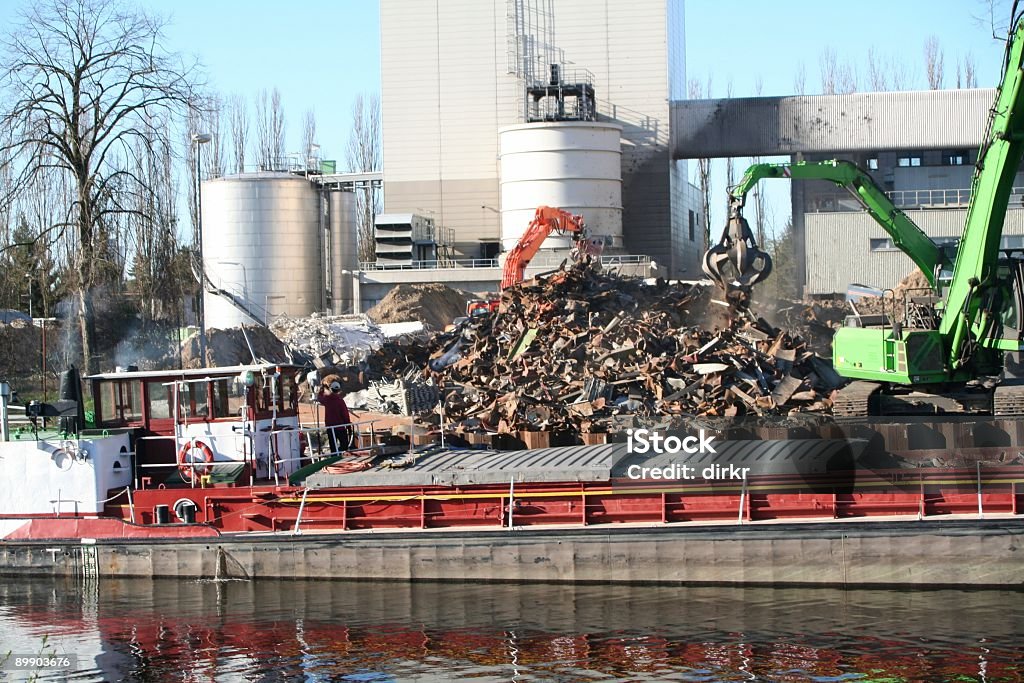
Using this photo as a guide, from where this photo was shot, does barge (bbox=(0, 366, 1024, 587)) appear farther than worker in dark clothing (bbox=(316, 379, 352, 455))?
No

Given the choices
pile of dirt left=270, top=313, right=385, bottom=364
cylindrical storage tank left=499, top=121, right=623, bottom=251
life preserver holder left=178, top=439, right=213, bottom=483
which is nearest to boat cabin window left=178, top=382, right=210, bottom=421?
life preserver holder left=178, top=439, right=213, bottom=483

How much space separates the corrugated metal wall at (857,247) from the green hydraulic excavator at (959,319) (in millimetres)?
24473

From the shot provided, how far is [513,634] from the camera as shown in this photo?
52.1 feet

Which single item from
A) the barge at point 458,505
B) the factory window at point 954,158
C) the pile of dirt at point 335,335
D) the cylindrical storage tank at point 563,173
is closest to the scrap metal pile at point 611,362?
the barge at point 458,505

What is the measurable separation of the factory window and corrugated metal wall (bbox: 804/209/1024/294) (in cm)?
788

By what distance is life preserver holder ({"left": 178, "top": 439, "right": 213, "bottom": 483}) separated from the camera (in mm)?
20609

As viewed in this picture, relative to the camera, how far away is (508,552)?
18.5m

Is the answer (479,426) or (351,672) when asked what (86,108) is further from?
(351,672)

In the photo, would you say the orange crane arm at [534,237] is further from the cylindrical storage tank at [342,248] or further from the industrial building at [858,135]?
the cylindrical storage tank at [342,248]

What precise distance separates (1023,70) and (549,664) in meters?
13.1

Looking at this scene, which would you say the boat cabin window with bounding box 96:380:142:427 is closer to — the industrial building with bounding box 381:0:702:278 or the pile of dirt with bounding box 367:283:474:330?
the pile of dirt with bounding box 367:283:474:330

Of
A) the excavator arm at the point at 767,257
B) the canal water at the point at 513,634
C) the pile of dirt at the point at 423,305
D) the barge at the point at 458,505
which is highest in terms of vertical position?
the excavator arm at the point at 767,257

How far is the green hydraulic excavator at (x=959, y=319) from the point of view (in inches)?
833

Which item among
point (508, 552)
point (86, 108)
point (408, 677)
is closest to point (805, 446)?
point (508, 552)
